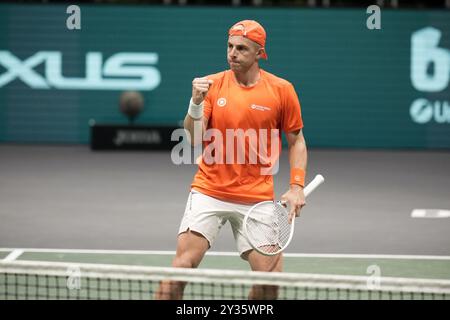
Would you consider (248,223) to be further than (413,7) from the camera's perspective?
No

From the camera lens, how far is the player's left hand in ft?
22.4

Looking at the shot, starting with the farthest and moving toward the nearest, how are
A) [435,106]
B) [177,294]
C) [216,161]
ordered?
[435,106] < [216,161] < [177,294]

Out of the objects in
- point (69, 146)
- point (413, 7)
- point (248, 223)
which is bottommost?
point (69, 146)

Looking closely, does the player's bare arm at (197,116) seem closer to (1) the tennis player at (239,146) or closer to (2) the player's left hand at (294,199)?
(1) the tennis player at (239,146)

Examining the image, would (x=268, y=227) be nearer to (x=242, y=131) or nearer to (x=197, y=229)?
(x=197, y=229)

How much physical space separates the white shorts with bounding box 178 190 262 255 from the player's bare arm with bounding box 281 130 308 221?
11.7 inches

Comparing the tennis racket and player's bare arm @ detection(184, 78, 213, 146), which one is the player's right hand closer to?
player's bare arm @ detection(184, 78, 213, 146)

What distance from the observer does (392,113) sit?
2012 centimetres

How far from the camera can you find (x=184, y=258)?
21.7 feet

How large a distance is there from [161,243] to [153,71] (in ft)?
31.8

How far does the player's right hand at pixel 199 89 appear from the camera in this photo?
6.48 m

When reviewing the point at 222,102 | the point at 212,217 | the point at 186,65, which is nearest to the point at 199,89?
the point at 222,102
